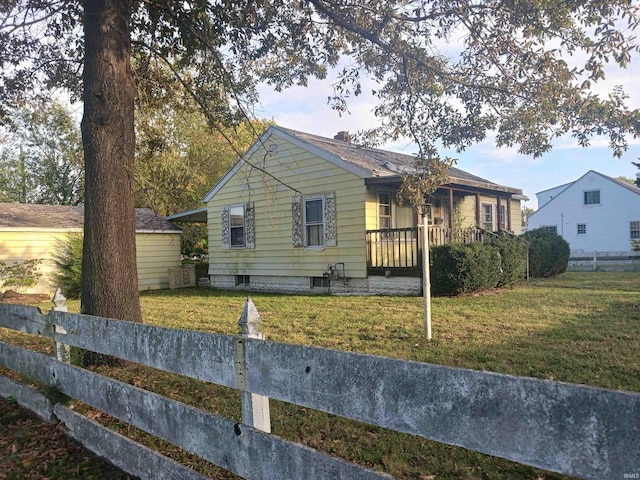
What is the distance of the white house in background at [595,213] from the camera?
1248 inches

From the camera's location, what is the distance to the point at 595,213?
33562mm

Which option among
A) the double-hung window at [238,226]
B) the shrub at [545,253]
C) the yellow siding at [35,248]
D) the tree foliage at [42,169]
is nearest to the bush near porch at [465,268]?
the shrub at [545,253]

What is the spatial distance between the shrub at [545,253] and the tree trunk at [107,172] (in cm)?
1378

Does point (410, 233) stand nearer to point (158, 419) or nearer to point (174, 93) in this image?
point (174, 93)

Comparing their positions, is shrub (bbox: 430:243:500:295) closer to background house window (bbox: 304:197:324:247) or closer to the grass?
the grass

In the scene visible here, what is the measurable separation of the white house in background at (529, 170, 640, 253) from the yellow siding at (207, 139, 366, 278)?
25473 millimetres

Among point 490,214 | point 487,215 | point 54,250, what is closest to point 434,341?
point 487,215

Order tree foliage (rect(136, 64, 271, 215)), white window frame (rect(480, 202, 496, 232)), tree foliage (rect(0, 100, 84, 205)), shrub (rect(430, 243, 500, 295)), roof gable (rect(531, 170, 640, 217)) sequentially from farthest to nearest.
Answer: roof gable (rect(531, 170, 640, 217))
tree foliage (rect(0, 100, 84, 205))
tree foliage (rect(136, 64, 271, 215))
white window frame (rect(480, 202, 496, 232))
shrub (rect(430, 243, 500, 295))

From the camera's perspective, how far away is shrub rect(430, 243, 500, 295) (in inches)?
437

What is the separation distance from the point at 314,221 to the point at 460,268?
475 cm

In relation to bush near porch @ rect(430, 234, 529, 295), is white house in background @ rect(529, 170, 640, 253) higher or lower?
higher

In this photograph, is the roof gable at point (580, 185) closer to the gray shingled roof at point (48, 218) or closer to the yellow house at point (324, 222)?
the yellow house at point (324, 222)

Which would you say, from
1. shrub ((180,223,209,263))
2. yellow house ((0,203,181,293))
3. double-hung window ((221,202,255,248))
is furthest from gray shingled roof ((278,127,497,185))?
shrub ((180,223,209,263))

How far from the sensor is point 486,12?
20.5 feet
